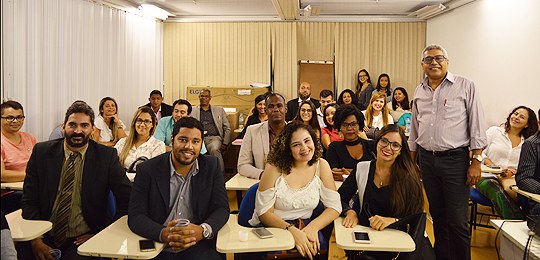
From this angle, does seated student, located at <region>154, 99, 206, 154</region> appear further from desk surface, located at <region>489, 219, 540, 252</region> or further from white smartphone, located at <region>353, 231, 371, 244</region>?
desk surface, located at <region>489, 219, 540, 252</region>

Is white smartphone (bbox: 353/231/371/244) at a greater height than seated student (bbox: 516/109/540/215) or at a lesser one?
lesser

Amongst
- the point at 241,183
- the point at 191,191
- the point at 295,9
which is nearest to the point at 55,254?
the point at 191,191

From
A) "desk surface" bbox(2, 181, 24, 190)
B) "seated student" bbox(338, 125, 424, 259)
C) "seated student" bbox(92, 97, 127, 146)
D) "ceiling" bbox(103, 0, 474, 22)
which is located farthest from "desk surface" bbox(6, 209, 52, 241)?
"ceiling" bbox(103, 0, 474, 22)

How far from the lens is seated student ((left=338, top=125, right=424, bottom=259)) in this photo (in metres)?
2.94

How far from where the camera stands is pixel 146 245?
2.37m

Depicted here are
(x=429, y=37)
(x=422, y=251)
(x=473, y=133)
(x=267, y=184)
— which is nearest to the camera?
(x=422, y=251)

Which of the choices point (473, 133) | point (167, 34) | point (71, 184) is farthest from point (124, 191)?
point (167, 34)

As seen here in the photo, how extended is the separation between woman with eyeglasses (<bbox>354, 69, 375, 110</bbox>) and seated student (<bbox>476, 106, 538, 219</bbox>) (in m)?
3.78

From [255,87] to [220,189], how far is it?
6371 millimetres

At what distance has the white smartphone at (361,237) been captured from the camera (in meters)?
2.45

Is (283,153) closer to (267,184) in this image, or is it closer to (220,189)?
(267,184)

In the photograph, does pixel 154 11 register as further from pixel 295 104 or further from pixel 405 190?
pixel 405 190

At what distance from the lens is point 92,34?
22.4 ft

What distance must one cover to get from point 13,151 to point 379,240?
10.4ft
